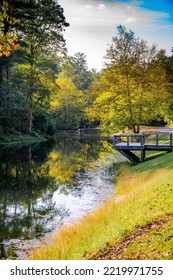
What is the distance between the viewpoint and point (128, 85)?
28.8m

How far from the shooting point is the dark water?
1167 cm

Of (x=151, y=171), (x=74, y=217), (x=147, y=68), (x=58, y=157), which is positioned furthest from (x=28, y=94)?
(x=74, y=217)

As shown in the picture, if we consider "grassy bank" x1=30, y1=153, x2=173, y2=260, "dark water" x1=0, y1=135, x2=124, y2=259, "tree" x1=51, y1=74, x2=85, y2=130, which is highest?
"tree" x1=51, y1=74, x2=85, y2=130

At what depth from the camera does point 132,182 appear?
17594mm

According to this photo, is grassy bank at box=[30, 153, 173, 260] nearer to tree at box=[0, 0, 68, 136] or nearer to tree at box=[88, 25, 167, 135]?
tree at box=[88, 25, 167, 135]

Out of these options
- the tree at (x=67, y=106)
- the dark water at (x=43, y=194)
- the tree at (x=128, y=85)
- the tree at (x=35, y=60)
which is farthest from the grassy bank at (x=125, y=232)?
the tree at (x=67, y=106)

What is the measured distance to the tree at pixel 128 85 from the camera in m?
28.5

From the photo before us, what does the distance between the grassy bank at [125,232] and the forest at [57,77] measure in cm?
521

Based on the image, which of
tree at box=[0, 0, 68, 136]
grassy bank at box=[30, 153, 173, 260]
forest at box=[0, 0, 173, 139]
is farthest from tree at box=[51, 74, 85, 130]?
grassy bank at box=[30, 153, 173, 260]

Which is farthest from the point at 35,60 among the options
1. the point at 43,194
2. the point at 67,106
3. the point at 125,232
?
the point at 125,232

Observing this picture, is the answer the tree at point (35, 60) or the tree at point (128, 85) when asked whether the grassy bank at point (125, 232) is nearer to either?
the tree at point (128, 85)

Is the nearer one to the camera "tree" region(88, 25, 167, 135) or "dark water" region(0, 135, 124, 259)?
"dark water" region(0, 135, 124, 259)

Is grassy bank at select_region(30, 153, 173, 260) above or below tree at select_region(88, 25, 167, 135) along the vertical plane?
below

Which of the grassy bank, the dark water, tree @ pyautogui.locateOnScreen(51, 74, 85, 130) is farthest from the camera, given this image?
tree @ pyautogui.locateOnScreen(51, 74, 85, 130)
